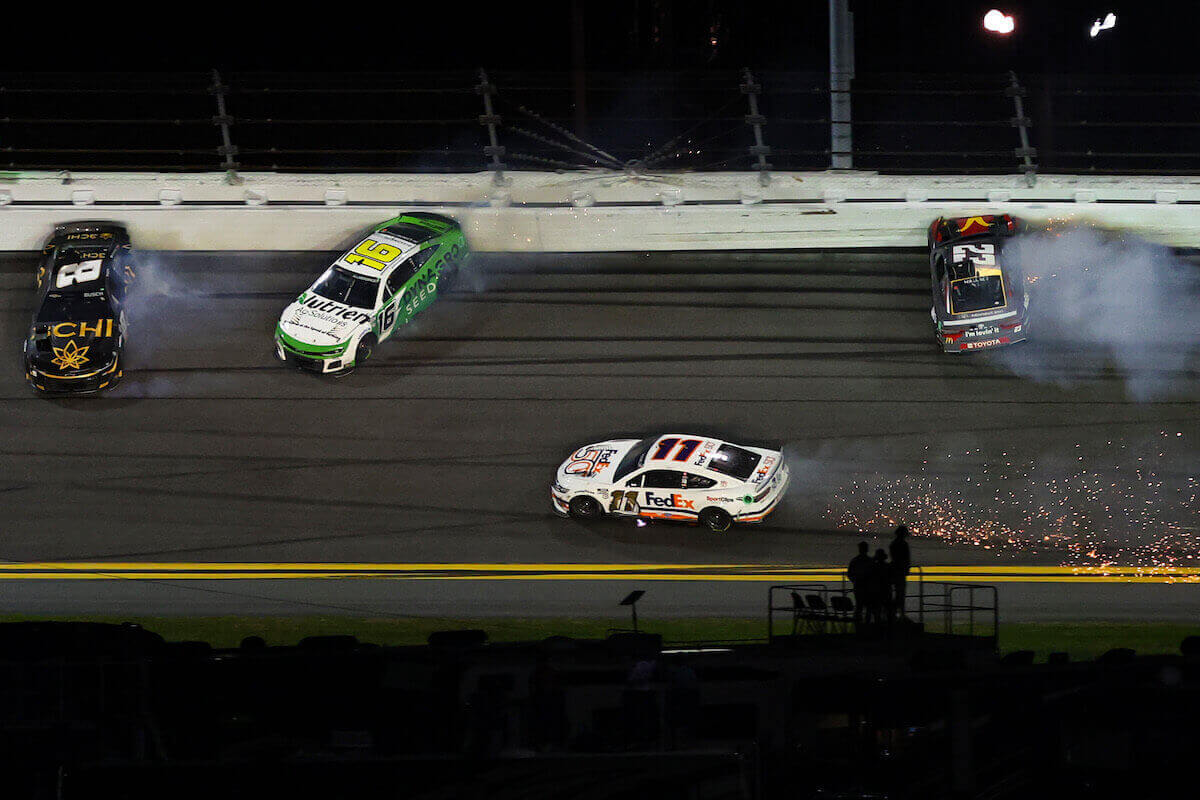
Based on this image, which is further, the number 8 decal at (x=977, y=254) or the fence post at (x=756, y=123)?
the fence post at (x=756, y=123)

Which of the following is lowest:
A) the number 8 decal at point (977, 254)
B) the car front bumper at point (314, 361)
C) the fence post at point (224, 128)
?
the car front bumper at point (314, 361)

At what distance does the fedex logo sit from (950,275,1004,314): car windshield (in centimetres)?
425

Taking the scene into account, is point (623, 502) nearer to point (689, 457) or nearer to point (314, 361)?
point (689, 457)

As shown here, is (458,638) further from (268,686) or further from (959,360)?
(959,360)

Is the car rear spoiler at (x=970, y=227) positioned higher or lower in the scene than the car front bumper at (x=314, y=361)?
higher

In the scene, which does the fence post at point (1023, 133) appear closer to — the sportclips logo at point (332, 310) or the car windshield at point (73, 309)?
the sportclips logo at point (332, 310)

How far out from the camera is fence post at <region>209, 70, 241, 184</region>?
750 inches

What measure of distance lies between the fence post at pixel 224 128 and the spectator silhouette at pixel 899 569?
10.1 meters

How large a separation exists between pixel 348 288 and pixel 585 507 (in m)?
4.08

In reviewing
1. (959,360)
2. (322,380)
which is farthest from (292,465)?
(959,360)

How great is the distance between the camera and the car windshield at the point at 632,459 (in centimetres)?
1623

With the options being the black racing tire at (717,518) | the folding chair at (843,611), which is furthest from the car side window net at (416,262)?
the folding chair at (843,611)

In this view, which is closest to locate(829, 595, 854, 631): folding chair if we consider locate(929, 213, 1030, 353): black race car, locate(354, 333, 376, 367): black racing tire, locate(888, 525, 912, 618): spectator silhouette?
locate(888, 525, 912, 618): spectator silhouette

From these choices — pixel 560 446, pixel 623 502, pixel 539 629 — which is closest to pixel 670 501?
pixel 623 502
